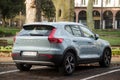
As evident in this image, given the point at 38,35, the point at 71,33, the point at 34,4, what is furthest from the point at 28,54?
the point at 34,4

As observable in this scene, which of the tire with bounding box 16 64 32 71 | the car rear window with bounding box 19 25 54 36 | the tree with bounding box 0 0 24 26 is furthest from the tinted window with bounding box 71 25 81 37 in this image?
the tree with bounding box 0 0 24 26

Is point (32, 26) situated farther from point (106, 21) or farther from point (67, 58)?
point (106, 21)

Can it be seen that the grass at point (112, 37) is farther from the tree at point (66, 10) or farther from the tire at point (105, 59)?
the tire at point (105, 59)

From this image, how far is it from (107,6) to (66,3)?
79594 mm

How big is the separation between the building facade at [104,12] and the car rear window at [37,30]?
89.9m

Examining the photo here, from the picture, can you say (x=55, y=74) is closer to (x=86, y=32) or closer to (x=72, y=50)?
(x=72, y=50)

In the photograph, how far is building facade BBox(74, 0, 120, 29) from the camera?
10444cm

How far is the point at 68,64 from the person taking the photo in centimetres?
1356

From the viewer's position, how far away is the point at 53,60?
13.0 meters

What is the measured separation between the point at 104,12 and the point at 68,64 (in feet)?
305

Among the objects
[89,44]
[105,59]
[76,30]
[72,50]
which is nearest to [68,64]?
[72,50]

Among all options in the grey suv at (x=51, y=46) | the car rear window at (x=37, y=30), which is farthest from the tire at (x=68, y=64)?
the car rear window at (x=37, y=30)

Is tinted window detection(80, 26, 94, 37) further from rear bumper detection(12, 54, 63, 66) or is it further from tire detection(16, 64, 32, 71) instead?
tire detection(16, 64, 32, 71)

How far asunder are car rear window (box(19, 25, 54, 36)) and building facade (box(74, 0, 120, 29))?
89909mm
